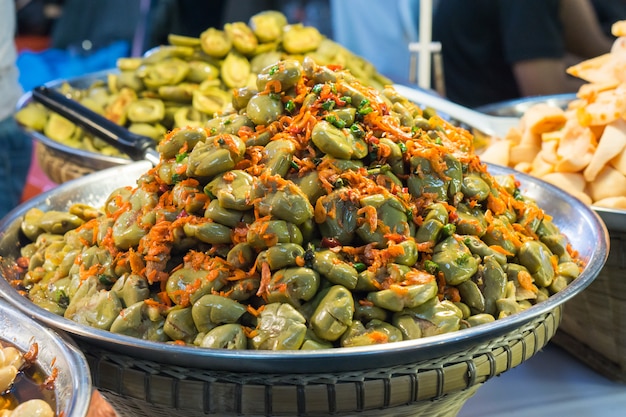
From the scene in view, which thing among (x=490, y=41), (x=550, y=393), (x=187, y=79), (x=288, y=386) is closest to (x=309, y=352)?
(x=288, y=386)

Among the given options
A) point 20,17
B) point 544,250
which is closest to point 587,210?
point 544,250

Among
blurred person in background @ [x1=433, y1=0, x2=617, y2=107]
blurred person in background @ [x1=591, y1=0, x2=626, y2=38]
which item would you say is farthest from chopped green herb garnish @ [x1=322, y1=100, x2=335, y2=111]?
blurred person in background @ [x1=591, y1=0, x2=626, y2=38]

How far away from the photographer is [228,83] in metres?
1.81

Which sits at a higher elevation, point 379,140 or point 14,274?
point 379,140

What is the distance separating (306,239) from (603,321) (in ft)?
1.83

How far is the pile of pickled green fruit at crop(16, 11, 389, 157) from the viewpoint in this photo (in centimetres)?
173

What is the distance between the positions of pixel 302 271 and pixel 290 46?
125 cm

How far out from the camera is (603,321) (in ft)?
3.58

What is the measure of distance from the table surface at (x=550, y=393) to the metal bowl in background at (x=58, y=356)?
64 centimetres

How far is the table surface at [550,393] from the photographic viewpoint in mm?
1081

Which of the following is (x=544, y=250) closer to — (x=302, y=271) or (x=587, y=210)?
(x=587, y=210)

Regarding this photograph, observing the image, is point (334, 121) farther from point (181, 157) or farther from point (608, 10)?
point (608, 10)

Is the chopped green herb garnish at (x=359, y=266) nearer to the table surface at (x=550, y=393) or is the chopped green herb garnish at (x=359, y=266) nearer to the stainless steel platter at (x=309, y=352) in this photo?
the stainless steel platter at (x=309, y=352)

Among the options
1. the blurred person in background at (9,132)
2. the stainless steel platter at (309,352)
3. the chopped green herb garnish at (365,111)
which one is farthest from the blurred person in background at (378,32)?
the stainless steel platter at (309,352)
